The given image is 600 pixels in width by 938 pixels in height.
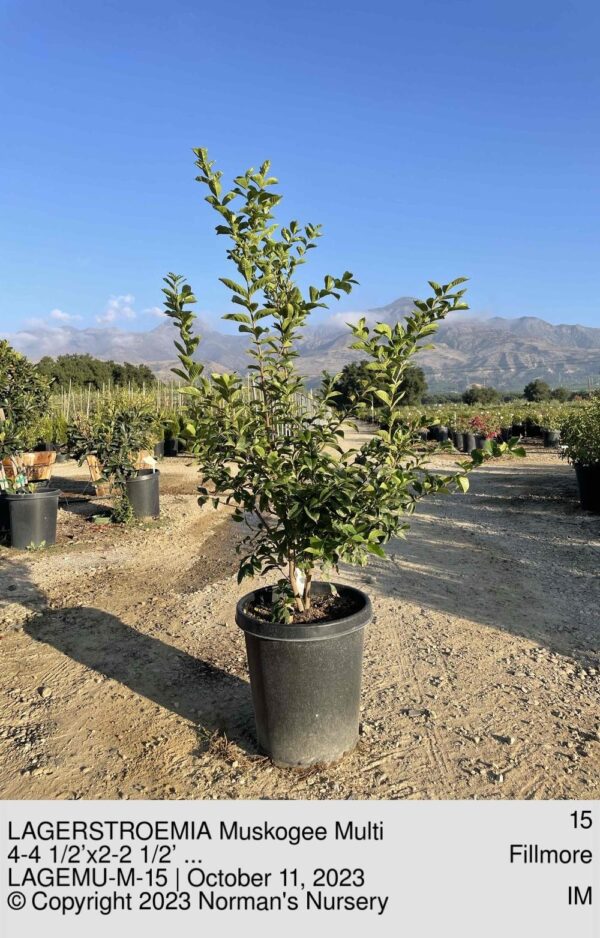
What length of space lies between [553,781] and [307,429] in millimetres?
1831

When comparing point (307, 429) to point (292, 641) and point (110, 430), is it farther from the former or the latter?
point (110, 430)

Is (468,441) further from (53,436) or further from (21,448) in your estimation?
(21,448)

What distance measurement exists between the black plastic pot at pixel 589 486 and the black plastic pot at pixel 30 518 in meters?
7.08

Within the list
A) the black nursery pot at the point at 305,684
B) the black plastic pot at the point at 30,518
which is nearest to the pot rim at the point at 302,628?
the black nursery pot at the point at 305,684

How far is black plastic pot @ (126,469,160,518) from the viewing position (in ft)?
25.7

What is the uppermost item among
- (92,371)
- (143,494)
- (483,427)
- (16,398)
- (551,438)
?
(92,371)

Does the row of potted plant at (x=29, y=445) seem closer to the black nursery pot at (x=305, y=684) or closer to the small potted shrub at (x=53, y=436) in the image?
the black nursery pot at (x=305, y=684)

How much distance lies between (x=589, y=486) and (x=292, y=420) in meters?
7.09

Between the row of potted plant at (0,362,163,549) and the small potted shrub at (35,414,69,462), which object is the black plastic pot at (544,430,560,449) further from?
the small potted shrub at (35,414,69,462)

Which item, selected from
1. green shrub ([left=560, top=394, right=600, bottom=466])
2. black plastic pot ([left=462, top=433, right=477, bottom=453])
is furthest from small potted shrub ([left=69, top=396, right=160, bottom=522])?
black plastic pot ([left=462, top=433, right=477, bottom=453])

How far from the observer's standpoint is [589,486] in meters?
8.27

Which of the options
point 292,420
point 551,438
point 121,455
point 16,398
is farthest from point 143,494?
point 551,438

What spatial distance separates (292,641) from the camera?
2.48 meters

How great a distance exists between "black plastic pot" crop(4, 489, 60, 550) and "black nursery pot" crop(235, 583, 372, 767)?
464 cm
